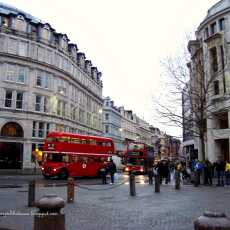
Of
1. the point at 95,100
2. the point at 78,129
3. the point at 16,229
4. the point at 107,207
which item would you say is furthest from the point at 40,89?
the point at 16,229

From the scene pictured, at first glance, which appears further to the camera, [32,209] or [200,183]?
[200,183]

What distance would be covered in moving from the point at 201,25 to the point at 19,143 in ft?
93.3

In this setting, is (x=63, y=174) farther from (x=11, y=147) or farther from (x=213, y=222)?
(x=213, y=222)

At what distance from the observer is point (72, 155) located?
1134 inches

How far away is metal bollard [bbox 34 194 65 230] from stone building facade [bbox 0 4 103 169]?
39534mm

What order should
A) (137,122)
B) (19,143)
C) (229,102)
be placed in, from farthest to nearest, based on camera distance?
(137,122) → (19,143) → (229,102)

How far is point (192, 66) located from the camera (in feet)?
99.1

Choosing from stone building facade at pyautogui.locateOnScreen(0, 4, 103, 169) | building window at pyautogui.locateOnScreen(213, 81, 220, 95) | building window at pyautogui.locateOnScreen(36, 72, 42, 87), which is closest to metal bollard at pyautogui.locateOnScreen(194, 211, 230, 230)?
building window at pyautogui.locateOnScreen(213, 81, 220, 95)

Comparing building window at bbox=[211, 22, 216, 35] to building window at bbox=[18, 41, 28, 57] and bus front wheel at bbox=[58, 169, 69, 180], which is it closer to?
bus front wheel at bbox=[58, 169, 69, 180]

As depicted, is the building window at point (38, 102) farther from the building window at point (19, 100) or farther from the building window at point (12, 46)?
the building window at point (12, 46)

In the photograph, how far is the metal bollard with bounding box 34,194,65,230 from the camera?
523 cm

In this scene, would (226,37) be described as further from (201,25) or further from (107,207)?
(107,207)

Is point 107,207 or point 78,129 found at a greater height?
point 78,129

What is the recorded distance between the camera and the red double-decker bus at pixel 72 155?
27922 millimetres
